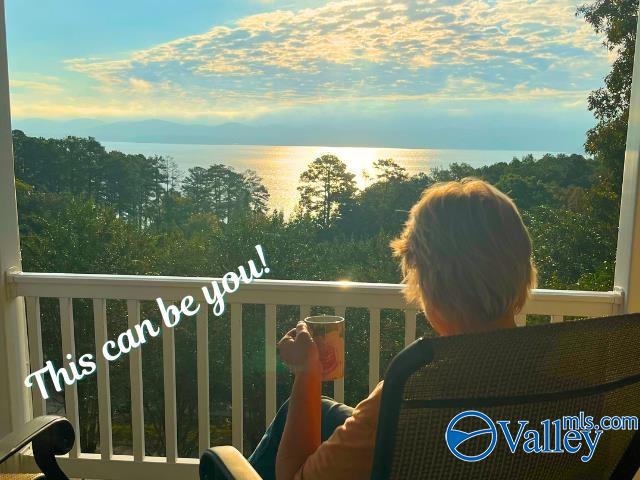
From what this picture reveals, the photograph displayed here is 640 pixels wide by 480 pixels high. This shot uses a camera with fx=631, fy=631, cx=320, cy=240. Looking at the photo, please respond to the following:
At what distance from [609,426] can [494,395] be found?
11.5 inches

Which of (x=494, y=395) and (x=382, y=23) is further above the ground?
(x=382, y=23)

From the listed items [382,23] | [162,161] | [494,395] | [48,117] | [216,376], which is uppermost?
[382,23]

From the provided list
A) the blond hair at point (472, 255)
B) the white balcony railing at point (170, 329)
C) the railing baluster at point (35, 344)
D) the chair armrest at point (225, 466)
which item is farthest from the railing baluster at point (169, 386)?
the blond hair at point (472, 255)

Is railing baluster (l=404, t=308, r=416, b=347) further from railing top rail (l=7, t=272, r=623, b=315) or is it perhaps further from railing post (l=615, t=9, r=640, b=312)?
railing post (l=615, t=9, r=640, b=312)

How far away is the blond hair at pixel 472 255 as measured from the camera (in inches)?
43.8

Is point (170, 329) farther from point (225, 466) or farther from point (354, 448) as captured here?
point (354, 448)

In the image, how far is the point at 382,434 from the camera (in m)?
0.88

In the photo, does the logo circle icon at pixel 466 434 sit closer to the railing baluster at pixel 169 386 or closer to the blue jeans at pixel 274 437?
the blue jeans at pixel 274 437

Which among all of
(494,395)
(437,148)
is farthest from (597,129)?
(494,395)

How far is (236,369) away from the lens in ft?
8.48

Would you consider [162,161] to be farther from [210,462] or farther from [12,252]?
[210,462]

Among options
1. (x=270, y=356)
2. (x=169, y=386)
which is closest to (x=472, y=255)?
(x=270, y=356)

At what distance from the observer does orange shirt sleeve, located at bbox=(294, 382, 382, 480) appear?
1104 millimetres

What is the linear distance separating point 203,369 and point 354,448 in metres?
1.58
